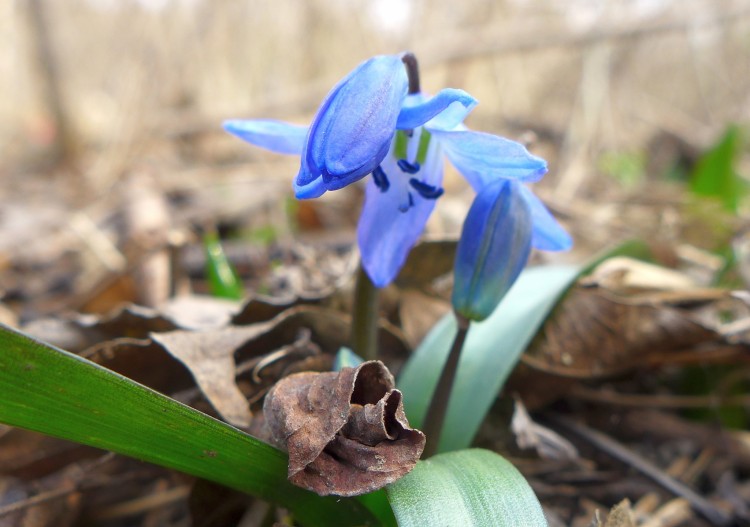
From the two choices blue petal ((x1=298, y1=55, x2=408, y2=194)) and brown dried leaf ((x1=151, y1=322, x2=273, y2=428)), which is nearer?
blue petal ((x1=298, y1=55, x2=408, y2=194))

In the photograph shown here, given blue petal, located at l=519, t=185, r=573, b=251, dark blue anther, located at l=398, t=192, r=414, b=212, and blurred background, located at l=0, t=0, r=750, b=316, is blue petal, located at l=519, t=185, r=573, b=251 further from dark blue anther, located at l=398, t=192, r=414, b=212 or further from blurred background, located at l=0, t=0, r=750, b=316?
blurred background, located at l=0, t=0, r=750, b=316

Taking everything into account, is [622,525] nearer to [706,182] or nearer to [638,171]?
[706,182]

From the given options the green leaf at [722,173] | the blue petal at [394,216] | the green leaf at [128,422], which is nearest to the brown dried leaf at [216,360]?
the green leaf at [128,422]

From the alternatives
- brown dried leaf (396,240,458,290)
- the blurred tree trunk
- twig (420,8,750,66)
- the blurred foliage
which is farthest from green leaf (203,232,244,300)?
the blurred tree trunk

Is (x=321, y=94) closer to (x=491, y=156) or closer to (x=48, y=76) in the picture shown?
(x=48, y=76)

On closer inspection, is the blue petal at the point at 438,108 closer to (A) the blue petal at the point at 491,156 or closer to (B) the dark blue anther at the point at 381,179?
(A) the blue petal at the point at 491,156

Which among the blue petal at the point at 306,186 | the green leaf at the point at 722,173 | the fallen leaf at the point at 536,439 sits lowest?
the fallen leaf at the point at 536,439

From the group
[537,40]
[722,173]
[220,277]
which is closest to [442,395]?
[220,277]
